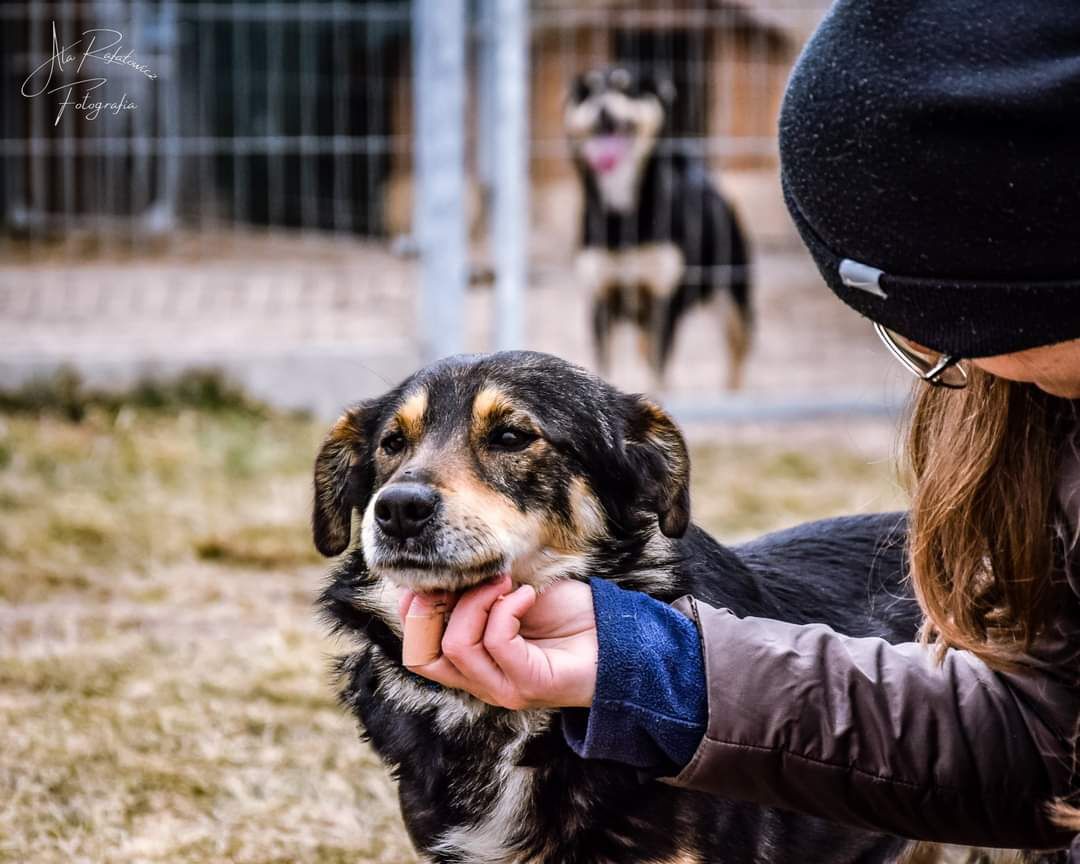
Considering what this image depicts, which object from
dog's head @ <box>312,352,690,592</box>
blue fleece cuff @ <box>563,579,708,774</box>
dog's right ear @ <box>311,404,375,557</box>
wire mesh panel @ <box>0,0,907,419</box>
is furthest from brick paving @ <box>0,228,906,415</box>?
blue fleece cuff @ <box>563,579,708,774</box>

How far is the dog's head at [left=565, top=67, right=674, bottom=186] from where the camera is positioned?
8648 millimetres

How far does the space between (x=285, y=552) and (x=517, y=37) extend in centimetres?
310

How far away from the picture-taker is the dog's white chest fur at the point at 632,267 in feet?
27.0

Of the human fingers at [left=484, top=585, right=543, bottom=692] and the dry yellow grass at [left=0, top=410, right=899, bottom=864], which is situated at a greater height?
the human fingers at [left=484, top=585, right=543, bottom=692]

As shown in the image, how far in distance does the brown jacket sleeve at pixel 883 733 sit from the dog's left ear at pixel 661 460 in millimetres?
556

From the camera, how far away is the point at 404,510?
2.20 m

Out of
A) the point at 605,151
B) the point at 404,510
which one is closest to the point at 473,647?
the point at 404,510

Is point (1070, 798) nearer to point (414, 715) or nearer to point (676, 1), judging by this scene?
point (414, 715)

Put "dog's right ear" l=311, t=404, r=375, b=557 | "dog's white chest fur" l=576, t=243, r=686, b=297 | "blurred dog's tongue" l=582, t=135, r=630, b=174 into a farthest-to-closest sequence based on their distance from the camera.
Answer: "blurred dog's tongue" l=582, t=135, r=630, b=174 → "dog's white chest fur" l=576, t=243, r=686, b=297 → "dog's right ear" l=311, t=404, r=375, b=557

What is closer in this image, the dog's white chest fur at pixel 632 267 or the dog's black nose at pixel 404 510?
the dog's black nose at pixel 404 510

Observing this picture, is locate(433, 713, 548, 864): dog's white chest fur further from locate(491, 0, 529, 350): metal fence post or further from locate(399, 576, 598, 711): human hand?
locate(491, 0, 529, 350): metal fence post

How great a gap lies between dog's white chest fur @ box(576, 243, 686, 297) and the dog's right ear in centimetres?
558

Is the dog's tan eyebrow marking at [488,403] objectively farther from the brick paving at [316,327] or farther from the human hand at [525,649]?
the brick paving at [316,327]

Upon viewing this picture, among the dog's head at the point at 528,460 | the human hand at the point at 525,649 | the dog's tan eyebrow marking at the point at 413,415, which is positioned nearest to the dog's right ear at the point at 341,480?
the dog's head at the point at 528,460
